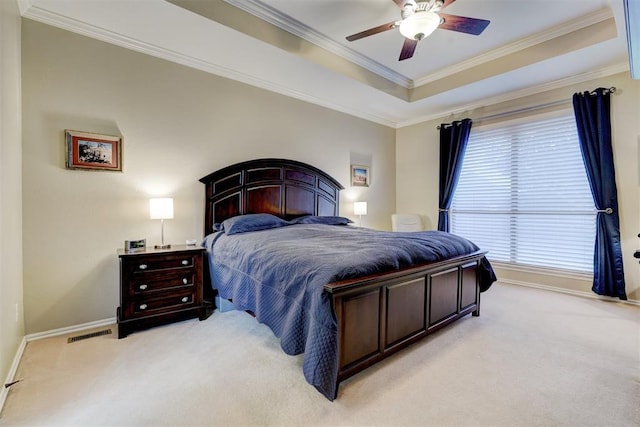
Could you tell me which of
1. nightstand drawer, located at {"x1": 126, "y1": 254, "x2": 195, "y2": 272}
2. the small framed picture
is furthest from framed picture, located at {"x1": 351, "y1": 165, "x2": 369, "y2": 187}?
the small framed picture

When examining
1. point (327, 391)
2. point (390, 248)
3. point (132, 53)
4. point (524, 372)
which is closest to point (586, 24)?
point (390, 248)

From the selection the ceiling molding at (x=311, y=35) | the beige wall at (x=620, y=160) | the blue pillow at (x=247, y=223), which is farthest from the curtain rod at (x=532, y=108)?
the blue pillow at (x=247, y=223)

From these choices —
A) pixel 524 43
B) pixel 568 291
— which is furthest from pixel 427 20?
pixel 568 291

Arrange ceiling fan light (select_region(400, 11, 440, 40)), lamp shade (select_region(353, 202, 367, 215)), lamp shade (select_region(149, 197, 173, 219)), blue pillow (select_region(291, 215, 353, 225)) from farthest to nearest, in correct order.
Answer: lamp shade (select_region(353, 202, 367, 215)), blue pillow (select_region(291, 215, 353, 225)), lamp shade (select_region(149, 197, 173, 219)), ceiling fan light (select_region(400, 11, 440, 40))

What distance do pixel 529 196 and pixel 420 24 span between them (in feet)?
10.3

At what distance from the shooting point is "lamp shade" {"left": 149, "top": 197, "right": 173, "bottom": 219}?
2865 mm

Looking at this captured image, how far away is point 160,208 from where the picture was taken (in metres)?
2.88

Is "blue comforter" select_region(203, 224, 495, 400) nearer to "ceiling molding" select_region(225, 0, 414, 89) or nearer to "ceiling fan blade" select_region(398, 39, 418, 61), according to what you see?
"ceiling fan blade" select_region(398, 39, 418, 61)

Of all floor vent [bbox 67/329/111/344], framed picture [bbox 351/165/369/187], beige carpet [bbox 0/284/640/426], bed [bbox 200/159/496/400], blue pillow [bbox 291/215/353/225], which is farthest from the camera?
framed picture [bbox 351/165/369/187]

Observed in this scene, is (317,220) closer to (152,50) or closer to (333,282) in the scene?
(333,282)

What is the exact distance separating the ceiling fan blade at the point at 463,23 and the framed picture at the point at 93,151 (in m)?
3.19

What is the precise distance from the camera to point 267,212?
3.96 meters

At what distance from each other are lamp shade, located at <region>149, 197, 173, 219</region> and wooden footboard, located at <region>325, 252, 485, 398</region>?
204cm

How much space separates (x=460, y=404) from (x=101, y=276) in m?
3.19
